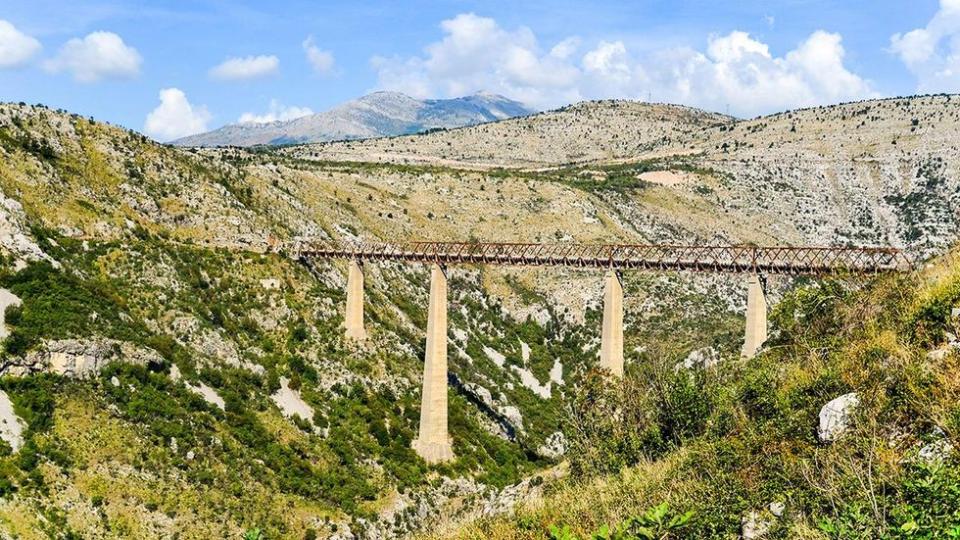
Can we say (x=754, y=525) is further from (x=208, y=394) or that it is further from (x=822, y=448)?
(x=208, y=394)

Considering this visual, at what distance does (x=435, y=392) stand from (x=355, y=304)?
43.8ft

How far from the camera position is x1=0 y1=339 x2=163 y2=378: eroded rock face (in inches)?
1582

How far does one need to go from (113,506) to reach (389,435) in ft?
72.9

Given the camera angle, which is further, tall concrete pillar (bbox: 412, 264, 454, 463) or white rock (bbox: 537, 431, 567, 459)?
white rock (bbox: 537, 431, 567, 459)

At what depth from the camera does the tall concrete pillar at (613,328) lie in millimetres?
47500

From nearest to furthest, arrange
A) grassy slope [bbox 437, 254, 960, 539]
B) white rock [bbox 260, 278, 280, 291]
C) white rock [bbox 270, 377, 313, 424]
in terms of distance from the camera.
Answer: grassy slope [bbox 437, 254, 960, 539] < white rock [bbox 270, 377, 313, 424] < white rock [bbox 260, 278, 280, 291]

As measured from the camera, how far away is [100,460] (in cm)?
3675

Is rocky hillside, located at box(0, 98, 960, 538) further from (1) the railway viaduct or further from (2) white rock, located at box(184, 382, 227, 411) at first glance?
(1) the railway viaduct

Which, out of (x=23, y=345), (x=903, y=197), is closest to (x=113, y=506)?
(x=23, y=345)

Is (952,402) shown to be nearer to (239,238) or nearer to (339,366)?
(339,366)

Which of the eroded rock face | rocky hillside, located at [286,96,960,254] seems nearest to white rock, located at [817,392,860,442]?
the eroded rock face

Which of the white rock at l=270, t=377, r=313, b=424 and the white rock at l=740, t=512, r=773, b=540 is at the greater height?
the white rock at l=740, t=512, r=773, b=540

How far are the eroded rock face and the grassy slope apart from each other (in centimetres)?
3347

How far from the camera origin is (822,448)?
12750mm
